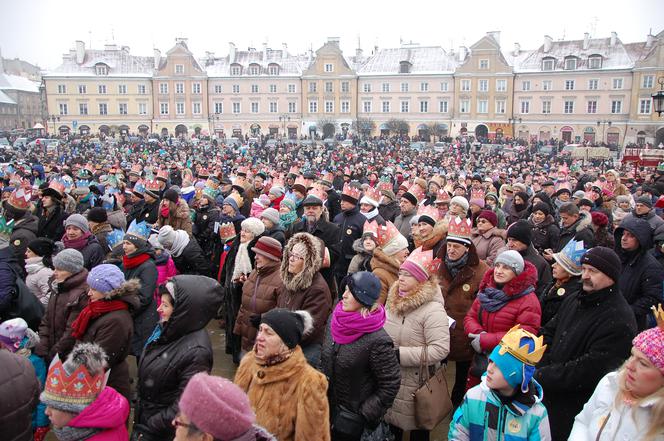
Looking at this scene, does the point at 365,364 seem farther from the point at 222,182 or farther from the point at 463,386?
the point at 222,182

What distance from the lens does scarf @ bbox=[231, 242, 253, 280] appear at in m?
5.93

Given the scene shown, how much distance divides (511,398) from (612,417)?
0.55 m

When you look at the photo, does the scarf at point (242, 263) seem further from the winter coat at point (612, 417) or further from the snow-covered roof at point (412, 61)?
the snow-covered roof at point (412, 61)

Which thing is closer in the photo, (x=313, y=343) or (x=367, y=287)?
(x=367, y=287)

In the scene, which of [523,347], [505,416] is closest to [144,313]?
[505,416]

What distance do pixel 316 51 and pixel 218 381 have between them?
195 feet

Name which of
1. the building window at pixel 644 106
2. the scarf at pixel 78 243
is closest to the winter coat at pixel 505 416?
the scarf at pixel 78 243

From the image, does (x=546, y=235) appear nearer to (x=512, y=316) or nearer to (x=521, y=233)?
(x=521, y=233)

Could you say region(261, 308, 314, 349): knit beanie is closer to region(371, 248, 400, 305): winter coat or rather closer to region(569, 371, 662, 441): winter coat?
region(569, 371, 662, 441): winter coat

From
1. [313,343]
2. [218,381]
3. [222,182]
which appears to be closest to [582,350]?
[313,343]

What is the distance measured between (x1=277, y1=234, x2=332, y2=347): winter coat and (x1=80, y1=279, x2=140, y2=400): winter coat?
126cm

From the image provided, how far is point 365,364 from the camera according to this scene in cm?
344

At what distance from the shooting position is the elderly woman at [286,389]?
3021 millimetres

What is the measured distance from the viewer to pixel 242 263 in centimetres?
599
